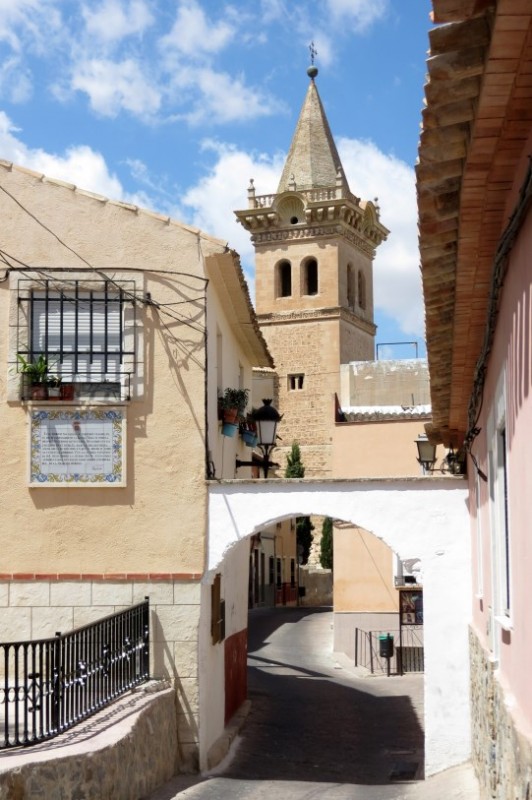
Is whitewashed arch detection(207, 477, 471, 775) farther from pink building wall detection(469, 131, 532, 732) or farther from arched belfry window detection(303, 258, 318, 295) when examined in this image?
arched belfry window detection(303, 258, 318, 295)

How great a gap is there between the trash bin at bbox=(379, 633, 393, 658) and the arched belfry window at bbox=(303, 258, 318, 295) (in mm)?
43487

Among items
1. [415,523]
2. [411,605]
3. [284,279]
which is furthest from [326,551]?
[415,523]

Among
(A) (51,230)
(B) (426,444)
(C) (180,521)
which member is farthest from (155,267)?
(B) (426,444)

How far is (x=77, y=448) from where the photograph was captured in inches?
492

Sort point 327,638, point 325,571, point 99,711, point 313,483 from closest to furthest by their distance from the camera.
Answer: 1. point 99,711
2. point 313,483
3. point 327,638
4. point 325,571

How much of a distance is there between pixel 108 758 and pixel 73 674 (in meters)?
1.03

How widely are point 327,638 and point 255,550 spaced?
16674 millimetres

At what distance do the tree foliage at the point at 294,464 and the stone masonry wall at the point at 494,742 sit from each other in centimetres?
4435

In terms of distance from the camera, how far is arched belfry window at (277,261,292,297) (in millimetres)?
64562

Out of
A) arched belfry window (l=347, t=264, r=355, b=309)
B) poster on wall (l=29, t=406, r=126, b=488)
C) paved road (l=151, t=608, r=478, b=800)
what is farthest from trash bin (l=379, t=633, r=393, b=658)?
arched belfry window (l=347, t=264, r=355, b=309)

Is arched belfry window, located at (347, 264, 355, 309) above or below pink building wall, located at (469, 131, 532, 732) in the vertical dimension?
above

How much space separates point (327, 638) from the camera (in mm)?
30078

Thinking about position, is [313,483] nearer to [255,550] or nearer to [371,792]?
[371,792]

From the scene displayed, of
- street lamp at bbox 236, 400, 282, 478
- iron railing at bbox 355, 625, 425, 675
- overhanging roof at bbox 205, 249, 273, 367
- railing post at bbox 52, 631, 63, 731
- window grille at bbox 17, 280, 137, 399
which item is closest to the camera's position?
railing post at bbox 52, 631, 63, 731
